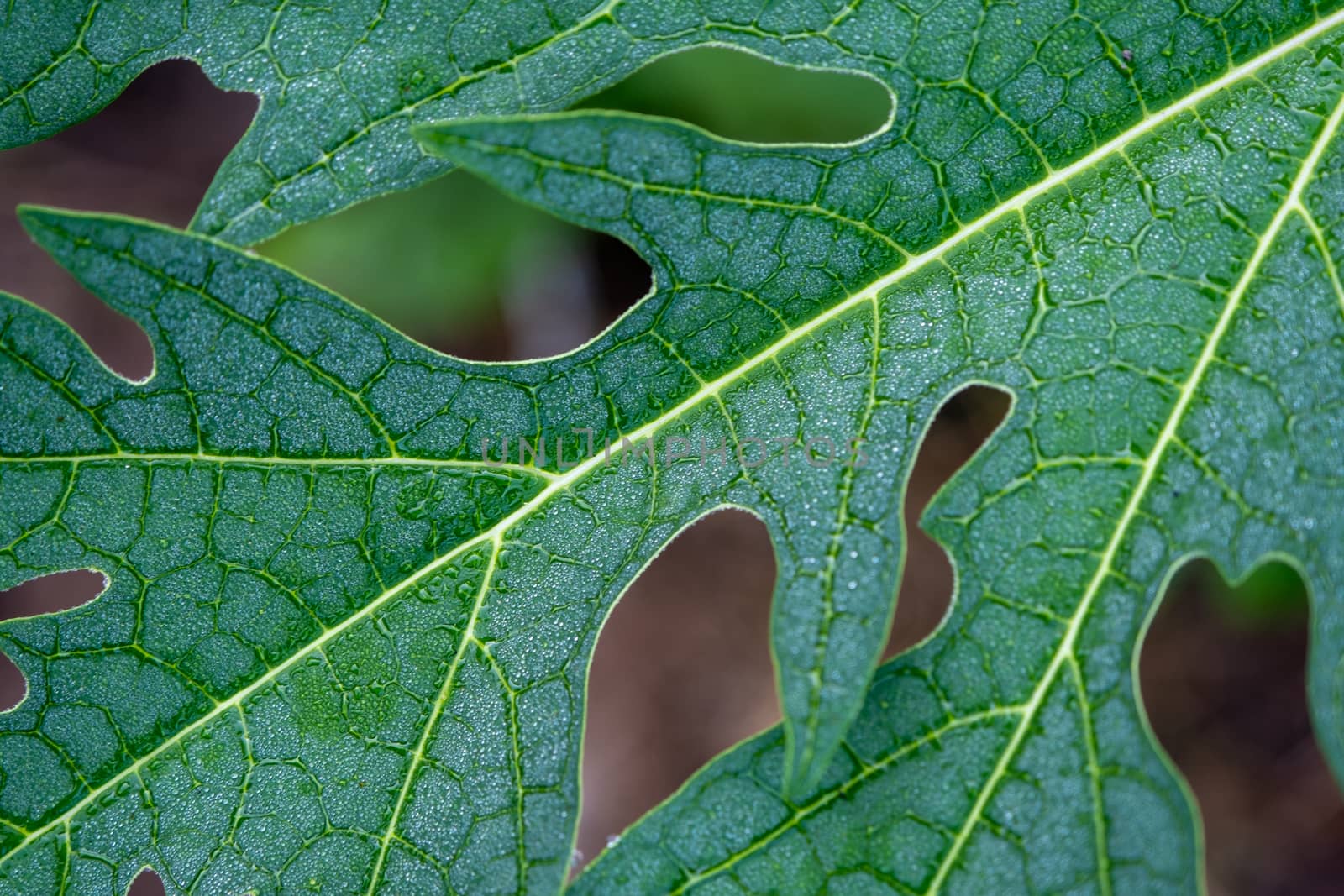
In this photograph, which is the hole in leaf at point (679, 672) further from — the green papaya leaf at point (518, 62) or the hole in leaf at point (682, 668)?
the green papaya leaf at point (518, 62)

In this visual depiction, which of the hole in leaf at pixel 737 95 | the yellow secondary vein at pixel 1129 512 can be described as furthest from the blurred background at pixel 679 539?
the yellow secondary vein at pixel 1129 512

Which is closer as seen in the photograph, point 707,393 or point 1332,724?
point 1332,724

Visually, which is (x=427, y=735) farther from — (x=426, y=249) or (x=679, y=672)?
(x=679, y=672)

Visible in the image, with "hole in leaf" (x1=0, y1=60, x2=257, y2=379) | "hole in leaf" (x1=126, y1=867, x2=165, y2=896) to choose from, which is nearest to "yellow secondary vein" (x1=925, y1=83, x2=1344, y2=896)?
"hole in leaf" (x1=126, y1=867, x2=165, y2=896)

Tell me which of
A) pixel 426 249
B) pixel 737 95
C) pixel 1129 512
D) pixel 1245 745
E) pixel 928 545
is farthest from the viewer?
pixel 928 545

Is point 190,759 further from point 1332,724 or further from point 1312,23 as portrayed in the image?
point 1312,23

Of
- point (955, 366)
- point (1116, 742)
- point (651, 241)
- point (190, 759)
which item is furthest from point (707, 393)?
point (190, 759)

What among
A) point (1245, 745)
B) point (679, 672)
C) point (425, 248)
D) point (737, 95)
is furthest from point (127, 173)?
point (1245, 745)
